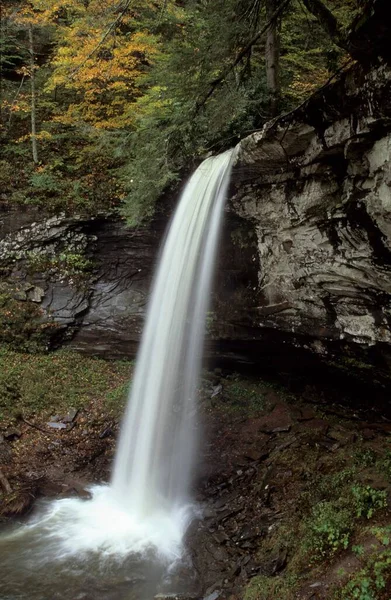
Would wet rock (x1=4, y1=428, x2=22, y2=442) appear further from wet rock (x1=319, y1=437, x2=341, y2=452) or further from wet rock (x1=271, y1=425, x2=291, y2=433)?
wet rock (x1=319, y1=437, x2=341, y2=452)

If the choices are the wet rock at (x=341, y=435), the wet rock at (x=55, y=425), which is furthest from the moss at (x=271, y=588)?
the wet rock at (x=55, y=425)

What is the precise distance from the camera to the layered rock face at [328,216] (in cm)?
570

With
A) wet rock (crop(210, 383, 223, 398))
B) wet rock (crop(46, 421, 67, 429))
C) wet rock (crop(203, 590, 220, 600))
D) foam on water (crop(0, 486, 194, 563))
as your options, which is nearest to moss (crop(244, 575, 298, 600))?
wet rock (crop(203, 590, 220, 600))

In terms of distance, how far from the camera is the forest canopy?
718cm

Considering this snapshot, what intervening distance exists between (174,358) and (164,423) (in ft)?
4.84

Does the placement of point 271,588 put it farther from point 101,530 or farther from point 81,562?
point 101,530

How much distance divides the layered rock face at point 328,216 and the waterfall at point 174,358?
90 cm

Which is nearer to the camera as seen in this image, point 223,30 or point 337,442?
point 223,30

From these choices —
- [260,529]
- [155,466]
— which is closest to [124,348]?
[155,466]

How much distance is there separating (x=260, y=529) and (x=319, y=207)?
5385 millimetres

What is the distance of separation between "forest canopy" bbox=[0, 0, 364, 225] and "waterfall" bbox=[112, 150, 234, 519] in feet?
3.13

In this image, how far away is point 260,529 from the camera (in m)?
6.60

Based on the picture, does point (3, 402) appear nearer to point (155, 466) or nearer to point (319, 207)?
point (155, 466)

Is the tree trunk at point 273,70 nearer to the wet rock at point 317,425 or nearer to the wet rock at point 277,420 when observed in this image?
the wet rock at point 277,420
